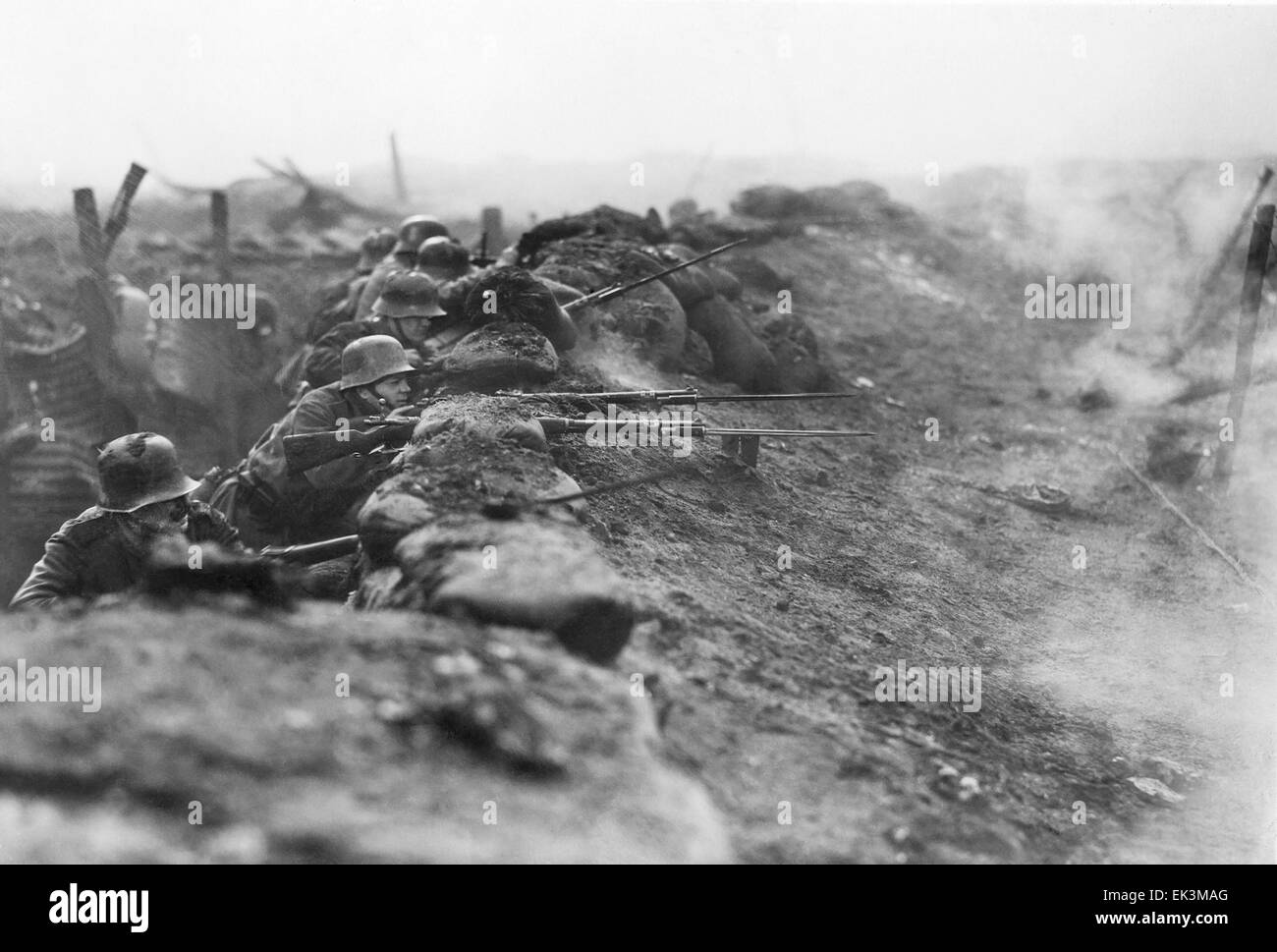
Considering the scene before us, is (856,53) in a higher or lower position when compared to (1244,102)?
higher

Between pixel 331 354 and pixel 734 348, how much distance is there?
128 inches

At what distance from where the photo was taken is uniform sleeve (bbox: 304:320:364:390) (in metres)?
7.72

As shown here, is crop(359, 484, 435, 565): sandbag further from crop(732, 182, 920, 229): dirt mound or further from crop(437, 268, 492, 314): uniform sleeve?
crop(732, 182, 920, 229): dirt mound

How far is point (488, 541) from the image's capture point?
13.9 feet

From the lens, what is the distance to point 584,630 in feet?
13.0

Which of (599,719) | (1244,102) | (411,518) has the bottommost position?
(599,719)

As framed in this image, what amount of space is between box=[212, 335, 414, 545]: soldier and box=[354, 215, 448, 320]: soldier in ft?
6.37

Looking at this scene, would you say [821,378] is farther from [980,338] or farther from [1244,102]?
[1244,102]

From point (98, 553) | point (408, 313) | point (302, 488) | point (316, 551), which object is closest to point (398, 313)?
point (408, 313)

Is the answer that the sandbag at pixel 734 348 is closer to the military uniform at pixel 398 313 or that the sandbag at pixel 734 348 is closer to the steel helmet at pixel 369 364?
the military uniform at pixel 398 313

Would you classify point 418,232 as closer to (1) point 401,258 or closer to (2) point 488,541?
(1) point 401,258
